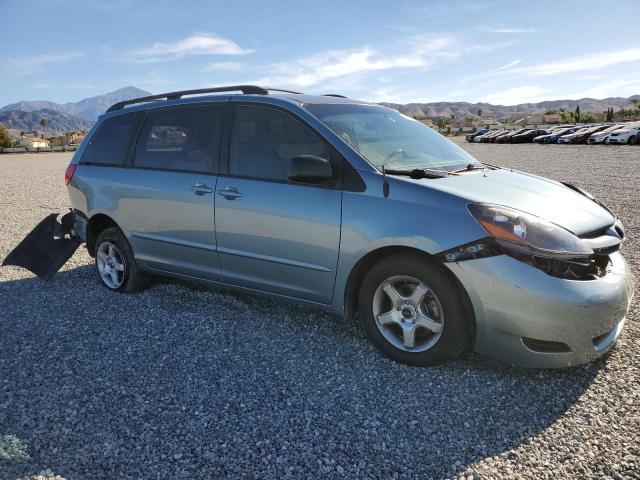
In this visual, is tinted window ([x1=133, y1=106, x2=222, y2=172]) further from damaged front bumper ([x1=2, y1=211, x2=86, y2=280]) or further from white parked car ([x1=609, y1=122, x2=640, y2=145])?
white parked car ([x1=609, y1=122, x2=640, y2=145])

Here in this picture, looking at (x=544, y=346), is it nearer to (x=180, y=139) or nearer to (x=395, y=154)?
(x=395, y=154)

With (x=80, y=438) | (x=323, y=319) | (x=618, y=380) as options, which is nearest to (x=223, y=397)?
(x=80, y=438)

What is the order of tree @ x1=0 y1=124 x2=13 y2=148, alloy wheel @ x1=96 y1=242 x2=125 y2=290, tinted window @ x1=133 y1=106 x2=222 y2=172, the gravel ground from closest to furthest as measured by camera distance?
1. the gravel ground
2. tinted window @ x1=133 y1=106 x2=222 y2=172
3. alloy wheel @ x1=96 y1=242 x2=125 y2=290
4. tree @ x1=0 y1=124 x2=13 y2=148

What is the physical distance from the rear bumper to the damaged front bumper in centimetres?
424

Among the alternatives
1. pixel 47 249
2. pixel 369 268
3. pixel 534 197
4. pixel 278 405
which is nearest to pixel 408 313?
pixel 369 268

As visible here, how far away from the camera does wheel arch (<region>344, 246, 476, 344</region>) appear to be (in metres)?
2.98

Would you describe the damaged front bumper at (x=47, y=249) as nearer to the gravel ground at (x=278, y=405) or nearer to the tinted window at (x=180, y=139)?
the gravel ground at (x=278, y=405)

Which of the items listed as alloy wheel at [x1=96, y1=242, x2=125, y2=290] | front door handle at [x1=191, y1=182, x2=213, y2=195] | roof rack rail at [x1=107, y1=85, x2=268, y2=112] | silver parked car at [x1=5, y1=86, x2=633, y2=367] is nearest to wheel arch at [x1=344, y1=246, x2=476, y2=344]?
silver parked car at [x1=5, y1=86, x2=633, y2=367]

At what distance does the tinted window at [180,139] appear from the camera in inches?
160

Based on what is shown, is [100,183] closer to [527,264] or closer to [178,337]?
[178,337]

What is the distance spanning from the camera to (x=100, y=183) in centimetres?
476

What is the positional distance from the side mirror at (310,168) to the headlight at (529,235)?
1015 millimetres

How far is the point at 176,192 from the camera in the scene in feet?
13.6

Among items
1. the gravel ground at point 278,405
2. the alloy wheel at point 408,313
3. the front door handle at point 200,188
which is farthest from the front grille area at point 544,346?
the front door handle at point 200,188
